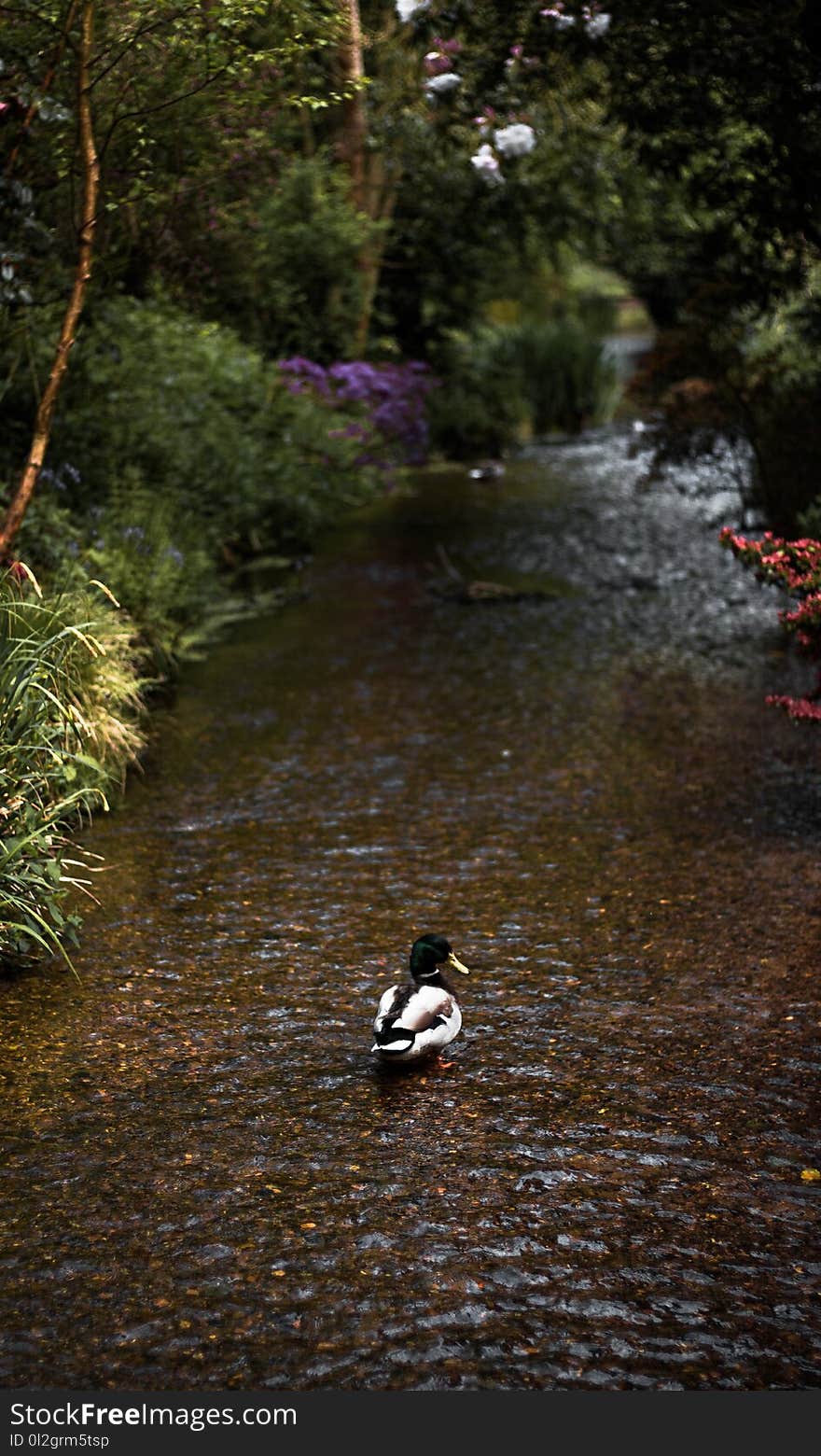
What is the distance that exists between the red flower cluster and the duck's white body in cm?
222

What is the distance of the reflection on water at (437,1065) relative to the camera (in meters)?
3.12

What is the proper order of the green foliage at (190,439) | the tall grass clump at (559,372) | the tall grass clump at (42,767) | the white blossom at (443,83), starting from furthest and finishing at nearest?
the tall grass clump at (559,372)
the green foliage at (190,439)
the white blossom at (443,83)
the tall grass clump at (42,767)

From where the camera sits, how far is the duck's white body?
4.10 meters

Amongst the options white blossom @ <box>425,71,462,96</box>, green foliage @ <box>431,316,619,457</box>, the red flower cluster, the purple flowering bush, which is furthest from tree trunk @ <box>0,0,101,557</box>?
green foliage @ <box>431,316,619,457</box>

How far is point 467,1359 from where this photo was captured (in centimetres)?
299

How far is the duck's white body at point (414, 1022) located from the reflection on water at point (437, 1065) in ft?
0.35

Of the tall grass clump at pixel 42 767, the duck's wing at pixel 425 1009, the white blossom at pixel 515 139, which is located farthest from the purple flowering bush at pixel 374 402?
the duck's wing at pixel 425 1009

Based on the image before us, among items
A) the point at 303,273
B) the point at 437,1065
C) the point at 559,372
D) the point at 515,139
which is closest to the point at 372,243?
the point at 303,273

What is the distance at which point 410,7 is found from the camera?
8.34 m

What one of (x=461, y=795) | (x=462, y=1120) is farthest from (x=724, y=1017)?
(x=461, y=795)

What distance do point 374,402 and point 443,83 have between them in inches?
261

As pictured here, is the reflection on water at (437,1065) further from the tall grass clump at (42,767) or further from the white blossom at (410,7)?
the white blossom at (410,7)

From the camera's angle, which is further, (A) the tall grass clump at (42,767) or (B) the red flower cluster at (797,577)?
(B) the red flower cluster at (797,577)

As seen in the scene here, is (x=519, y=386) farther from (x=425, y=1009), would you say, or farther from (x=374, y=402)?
(x=425, y=1009)
